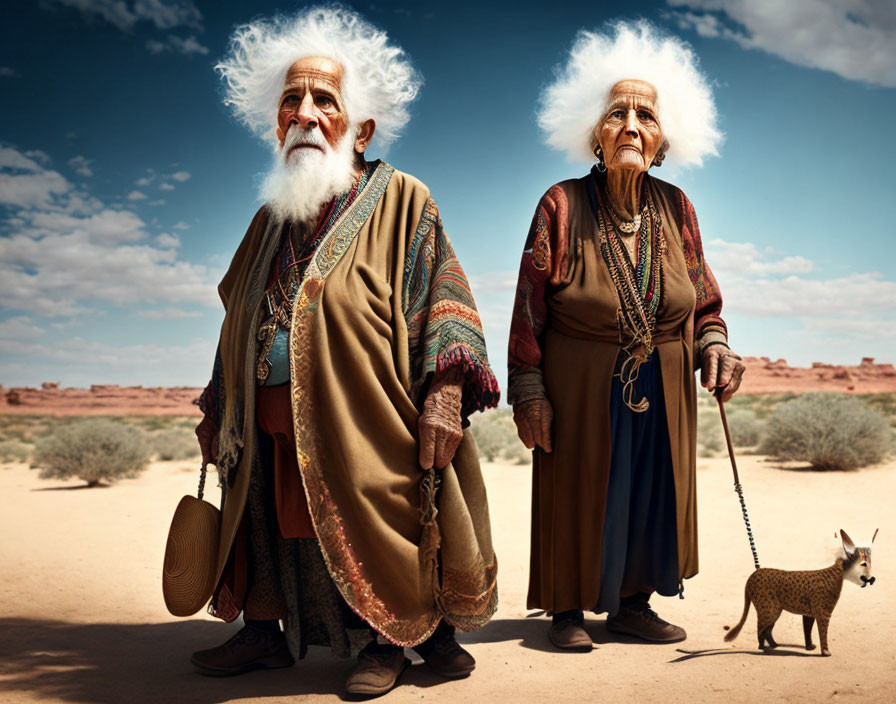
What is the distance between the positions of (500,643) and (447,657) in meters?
0.69

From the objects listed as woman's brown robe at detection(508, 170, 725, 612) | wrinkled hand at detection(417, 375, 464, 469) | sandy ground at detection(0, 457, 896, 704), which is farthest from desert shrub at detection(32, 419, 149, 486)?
wrinkled hand at detection(417, 375, 464, 469)

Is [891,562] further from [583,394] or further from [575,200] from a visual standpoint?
[575,200]

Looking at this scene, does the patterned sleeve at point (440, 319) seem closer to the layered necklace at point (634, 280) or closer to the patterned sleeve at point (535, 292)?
the patterned sleeve at point (535, 292)

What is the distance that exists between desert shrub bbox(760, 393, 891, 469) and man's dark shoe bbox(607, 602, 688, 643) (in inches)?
373

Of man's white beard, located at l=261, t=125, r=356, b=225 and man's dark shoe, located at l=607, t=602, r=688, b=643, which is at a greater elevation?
man's white beard, located at l=261, t=125, r=356, b=225

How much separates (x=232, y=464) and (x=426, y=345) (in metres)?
1.06

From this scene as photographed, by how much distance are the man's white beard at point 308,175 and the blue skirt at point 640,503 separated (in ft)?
5.65

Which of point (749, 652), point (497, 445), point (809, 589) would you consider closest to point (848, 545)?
point (809, 589)

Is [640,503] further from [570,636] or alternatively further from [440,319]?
[440,319]

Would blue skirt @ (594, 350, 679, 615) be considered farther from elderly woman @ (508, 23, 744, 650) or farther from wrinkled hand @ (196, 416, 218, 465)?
wrinkled hand @ (196, 416, 218, 465)

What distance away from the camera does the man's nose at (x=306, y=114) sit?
11.8ft

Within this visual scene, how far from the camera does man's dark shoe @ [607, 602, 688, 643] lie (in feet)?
13.4

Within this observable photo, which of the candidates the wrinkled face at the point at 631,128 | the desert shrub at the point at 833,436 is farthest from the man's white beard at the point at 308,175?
the desert shrub at the point at 833,436

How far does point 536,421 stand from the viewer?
3.95 metres
